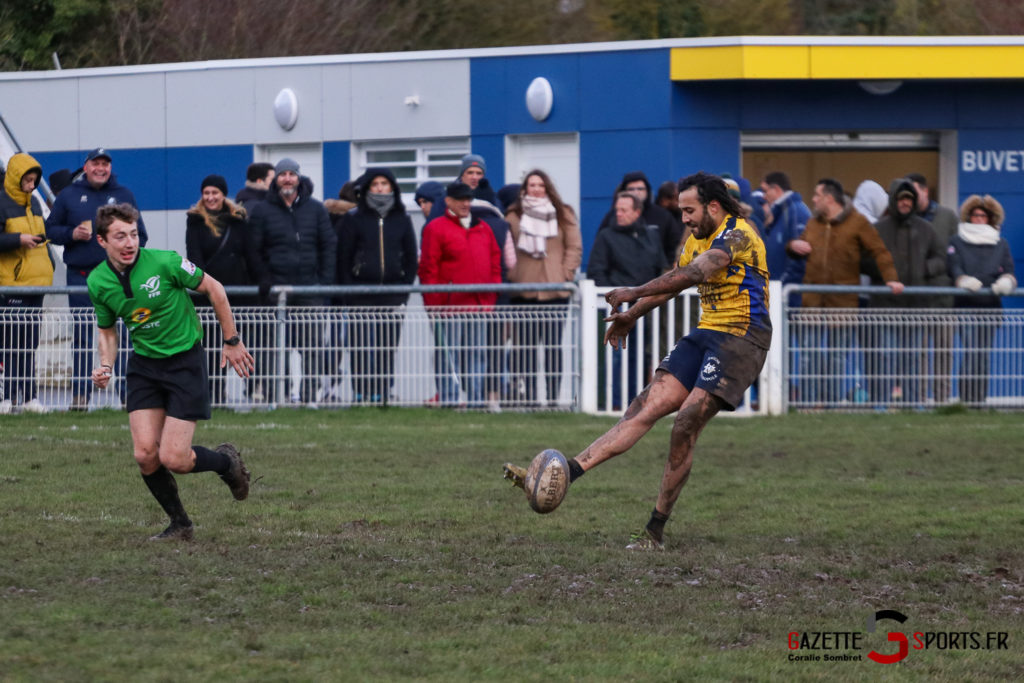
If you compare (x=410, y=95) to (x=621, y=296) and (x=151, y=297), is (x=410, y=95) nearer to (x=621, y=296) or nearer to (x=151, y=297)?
(x=151, y=297)

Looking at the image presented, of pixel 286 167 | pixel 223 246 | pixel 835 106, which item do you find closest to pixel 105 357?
pixel 223 246

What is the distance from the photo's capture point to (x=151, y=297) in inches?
318

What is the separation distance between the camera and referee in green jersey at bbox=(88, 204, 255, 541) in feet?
26.4

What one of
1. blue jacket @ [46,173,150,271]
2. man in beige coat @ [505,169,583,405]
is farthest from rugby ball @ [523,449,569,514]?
blue jacket @ [46,173,150,271]

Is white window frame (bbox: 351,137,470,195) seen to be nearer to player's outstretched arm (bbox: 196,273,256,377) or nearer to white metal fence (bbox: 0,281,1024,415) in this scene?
white metal fence (bbox: 0,281,1024,415)

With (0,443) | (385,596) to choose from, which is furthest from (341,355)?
(385,596)

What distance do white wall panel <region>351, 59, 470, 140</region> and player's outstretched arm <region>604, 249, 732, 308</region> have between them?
494 inches

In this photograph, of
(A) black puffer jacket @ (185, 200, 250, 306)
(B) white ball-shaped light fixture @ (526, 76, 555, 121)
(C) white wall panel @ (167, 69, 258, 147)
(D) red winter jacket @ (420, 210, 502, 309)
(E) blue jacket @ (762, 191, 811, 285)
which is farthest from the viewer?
(C) white wall panel @ (167, 69, 258, 147)

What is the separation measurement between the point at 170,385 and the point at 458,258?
272 inches

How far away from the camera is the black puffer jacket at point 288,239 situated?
1460cm

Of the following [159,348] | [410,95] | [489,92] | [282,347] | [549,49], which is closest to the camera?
[159,348]

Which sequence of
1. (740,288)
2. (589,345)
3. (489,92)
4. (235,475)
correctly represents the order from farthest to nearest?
(489,92), (589,345), (235,475), (740,288)

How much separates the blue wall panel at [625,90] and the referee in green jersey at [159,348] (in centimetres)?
1193

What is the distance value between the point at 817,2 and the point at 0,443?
21.2 metres
